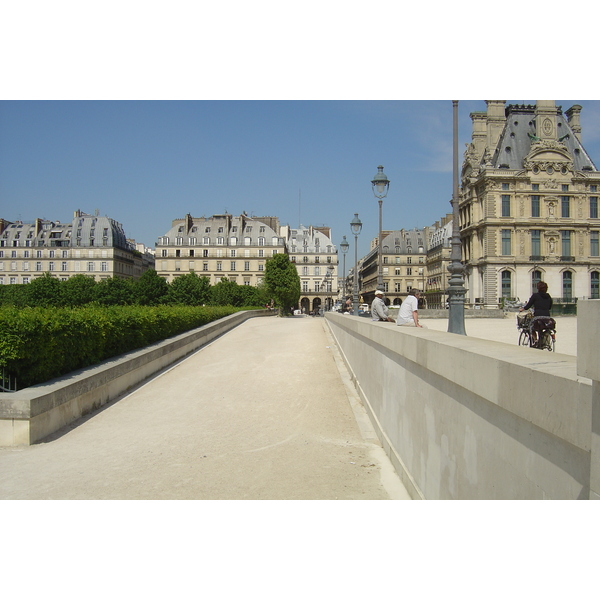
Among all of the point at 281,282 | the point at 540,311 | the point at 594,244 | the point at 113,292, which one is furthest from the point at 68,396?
the point at 113,292

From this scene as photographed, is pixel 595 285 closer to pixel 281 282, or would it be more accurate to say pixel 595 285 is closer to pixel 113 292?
pixel 281 282

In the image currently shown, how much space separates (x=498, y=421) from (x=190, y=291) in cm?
8130

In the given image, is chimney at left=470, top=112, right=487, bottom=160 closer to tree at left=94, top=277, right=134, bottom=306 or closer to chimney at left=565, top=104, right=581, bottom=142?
chimney at left=565, top=104, right=581, bottom=142

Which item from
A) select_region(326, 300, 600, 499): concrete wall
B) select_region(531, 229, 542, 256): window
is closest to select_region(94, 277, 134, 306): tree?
select_region(531, 229, 542, 256): window

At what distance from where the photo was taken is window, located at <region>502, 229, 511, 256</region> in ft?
211

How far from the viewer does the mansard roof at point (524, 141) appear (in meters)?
64.9

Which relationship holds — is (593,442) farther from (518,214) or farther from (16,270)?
(16,270)

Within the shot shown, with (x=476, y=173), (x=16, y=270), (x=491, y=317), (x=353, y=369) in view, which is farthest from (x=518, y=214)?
(x=16, y=270)

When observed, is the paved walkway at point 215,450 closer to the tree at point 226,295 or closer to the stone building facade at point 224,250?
the tree at point 226,295

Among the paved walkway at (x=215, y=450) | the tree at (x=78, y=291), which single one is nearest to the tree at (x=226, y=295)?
the tree at (x=78, y=291)

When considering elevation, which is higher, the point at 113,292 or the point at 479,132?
the point at 479,132

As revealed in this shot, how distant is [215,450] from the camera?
23.1ft

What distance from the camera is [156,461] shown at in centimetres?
649

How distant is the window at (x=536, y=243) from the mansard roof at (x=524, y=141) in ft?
25.9
